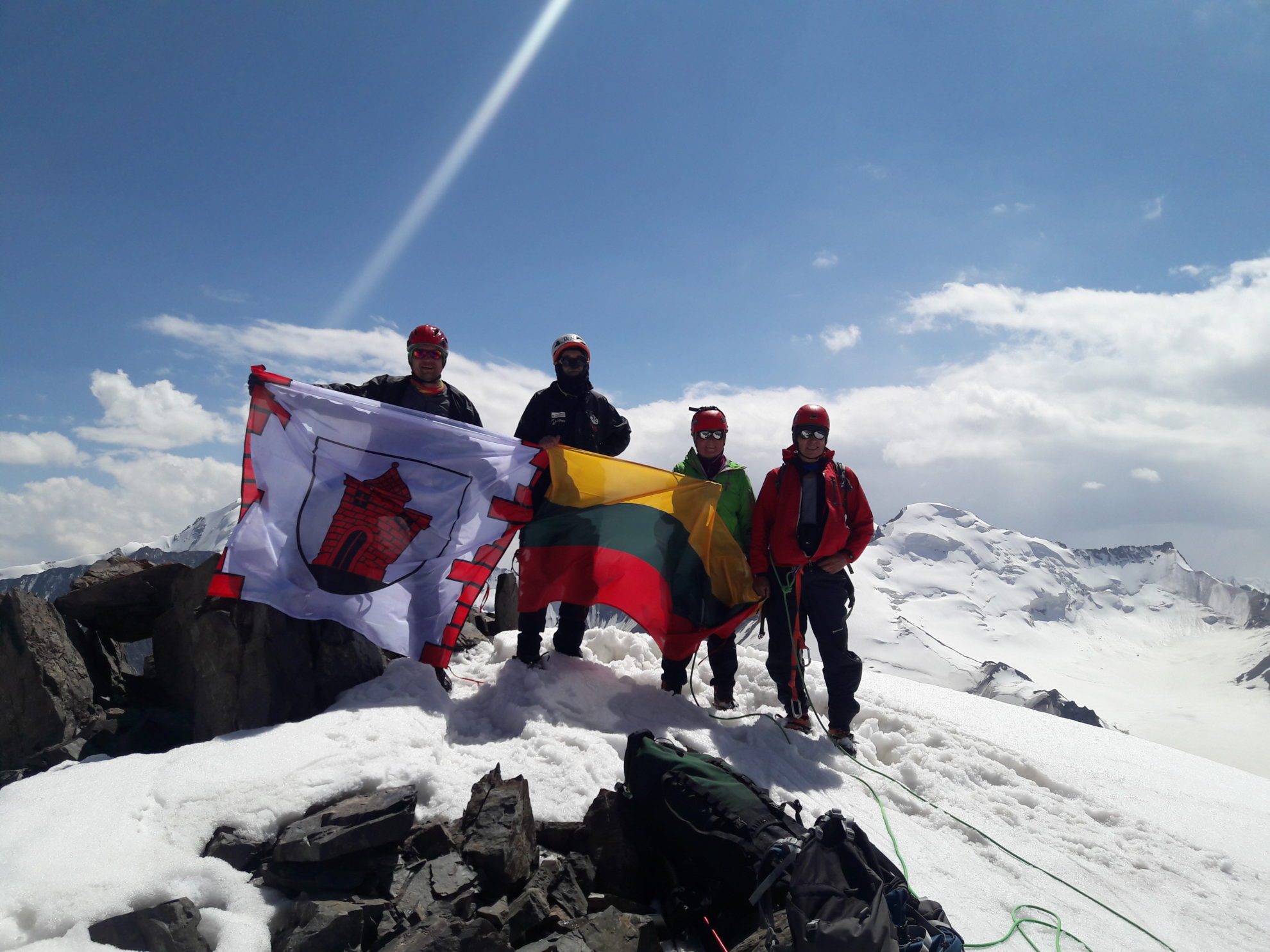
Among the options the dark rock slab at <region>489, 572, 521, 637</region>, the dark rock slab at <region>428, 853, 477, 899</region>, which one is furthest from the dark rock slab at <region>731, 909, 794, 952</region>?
the dark rock slab at <region>489, 572, 521, 637</region>

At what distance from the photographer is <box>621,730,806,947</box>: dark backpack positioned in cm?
407

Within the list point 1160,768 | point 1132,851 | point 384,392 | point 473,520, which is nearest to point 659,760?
point 473,520

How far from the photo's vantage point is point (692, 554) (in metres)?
7.75

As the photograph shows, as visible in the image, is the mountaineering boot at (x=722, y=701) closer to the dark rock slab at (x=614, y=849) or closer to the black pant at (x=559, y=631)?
the black pant at (x=559, y=631)

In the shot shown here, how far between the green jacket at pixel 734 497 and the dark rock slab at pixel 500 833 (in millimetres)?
4123

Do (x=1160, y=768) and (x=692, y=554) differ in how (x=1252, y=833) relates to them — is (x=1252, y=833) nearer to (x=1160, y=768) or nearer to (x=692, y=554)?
(x=1160, y=768)

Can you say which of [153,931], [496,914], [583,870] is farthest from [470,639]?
[153,931]

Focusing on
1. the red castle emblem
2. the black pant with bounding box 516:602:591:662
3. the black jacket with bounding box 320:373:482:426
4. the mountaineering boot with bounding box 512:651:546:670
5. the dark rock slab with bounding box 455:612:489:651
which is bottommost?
the dark rock slab with bounding box 455:612:489:651

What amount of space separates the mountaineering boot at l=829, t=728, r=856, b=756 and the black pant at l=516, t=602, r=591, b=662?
10.2 ft

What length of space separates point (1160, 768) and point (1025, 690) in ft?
727

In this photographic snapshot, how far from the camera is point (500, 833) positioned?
4266 millimetres

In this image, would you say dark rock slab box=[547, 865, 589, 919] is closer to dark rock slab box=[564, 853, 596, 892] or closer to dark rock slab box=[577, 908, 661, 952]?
dark rock slab box=[564, 853, 596, 892]

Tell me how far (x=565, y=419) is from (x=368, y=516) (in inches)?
102

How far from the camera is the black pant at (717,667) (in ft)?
25.3
